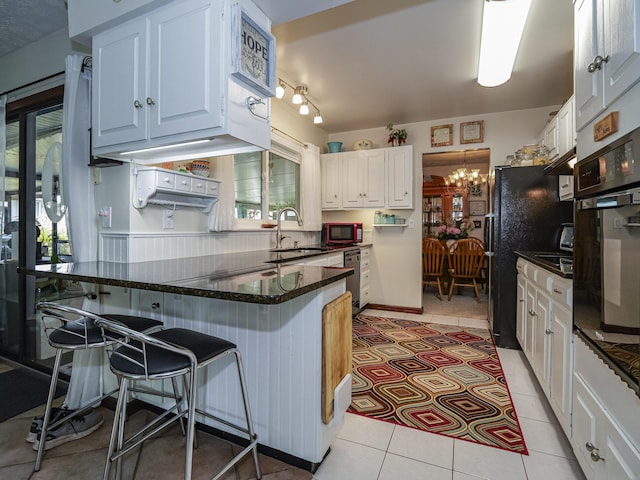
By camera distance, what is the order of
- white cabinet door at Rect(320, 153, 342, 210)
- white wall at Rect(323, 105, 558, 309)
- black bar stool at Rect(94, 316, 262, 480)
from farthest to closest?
white cabinet door at Rect(320, 153, 342, 210)
white wall at Rect(323, 105, 558, 309)
black bar stool at Rect(94, 316, 262, 480)

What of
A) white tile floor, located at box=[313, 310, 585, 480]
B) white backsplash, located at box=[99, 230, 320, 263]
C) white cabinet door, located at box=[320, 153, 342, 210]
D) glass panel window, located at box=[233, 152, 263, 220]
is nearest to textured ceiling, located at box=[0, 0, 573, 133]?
white cabinet door, located at box=[320, 153, 342, 210]

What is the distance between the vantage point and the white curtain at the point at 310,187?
4.03 meters

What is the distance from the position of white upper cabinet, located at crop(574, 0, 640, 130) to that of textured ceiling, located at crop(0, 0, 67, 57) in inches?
111

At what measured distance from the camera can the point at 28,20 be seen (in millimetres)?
2174

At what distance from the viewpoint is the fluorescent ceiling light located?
1951 mm

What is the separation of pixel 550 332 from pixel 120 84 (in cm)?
276

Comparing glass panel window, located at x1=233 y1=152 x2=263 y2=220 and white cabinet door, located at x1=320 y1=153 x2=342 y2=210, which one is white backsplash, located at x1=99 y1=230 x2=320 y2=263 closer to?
glass panel window, located at x1=233 y1=152 x2=263 y2=220

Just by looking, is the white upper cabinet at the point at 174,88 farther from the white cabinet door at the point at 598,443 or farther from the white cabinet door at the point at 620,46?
the white cabinet door at the point at 598,443

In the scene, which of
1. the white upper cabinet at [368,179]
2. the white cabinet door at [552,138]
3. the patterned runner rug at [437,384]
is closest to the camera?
the patterned runner rug at [437,384]

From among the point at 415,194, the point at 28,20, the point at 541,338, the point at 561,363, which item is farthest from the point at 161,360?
the point at 415,194

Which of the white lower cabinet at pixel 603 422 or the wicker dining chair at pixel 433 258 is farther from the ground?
the wicker dining chair at pixel 433 258

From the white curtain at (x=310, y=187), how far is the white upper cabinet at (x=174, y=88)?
7.22 ft

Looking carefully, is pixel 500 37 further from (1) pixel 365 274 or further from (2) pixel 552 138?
(1) pixel 365 274

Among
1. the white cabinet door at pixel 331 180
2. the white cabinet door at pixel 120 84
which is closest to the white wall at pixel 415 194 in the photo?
the white cabinet door at pixel 331 180
